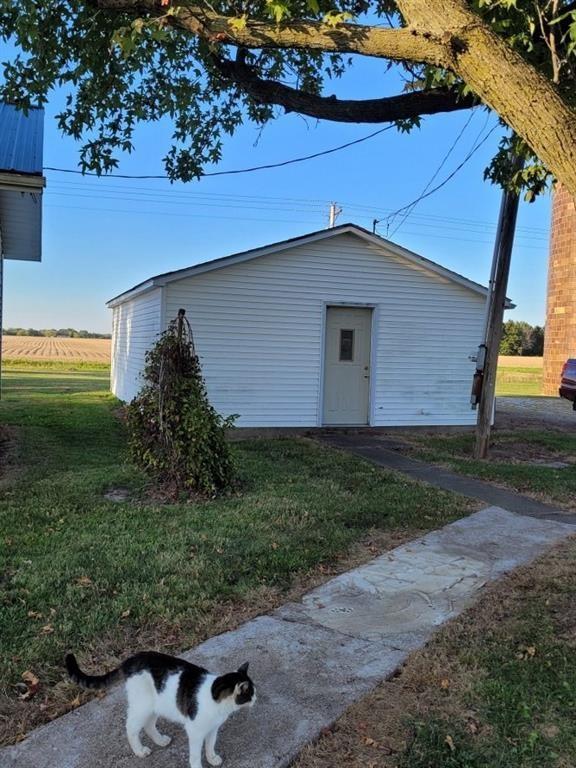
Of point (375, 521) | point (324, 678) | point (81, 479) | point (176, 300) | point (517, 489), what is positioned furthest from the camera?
point (176, 300)

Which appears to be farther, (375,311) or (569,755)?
(375,311)

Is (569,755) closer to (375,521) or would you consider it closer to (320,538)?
(320,538)

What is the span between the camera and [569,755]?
2484 mm

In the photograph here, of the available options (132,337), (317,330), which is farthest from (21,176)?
(132,337)

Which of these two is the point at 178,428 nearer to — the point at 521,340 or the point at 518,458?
the point at 518,458

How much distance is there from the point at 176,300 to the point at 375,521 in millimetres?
6401

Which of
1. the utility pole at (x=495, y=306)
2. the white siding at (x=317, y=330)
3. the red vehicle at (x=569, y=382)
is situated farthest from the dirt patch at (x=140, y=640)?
the red vehicle at (x=569, y=382)

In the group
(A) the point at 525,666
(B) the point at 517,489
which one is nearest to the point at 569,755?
(A) the point at 525,666

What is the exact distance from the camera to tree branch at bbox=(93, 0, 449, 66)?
3365 mm

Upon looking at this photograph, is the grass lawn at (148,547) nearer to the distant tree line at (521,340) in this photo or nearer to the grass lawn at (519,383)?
the grass lawn at (519,383)

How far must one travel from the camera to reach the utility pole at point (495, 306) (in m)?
8.87

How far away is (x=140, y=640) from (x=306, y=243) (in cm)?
912

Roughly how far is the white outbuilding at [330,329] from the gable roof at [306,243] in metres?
0.02

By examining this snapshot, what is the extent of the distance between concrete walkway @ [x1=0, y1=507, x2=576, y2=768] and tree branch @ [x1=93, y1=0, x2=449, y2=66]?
3074 millimetres
